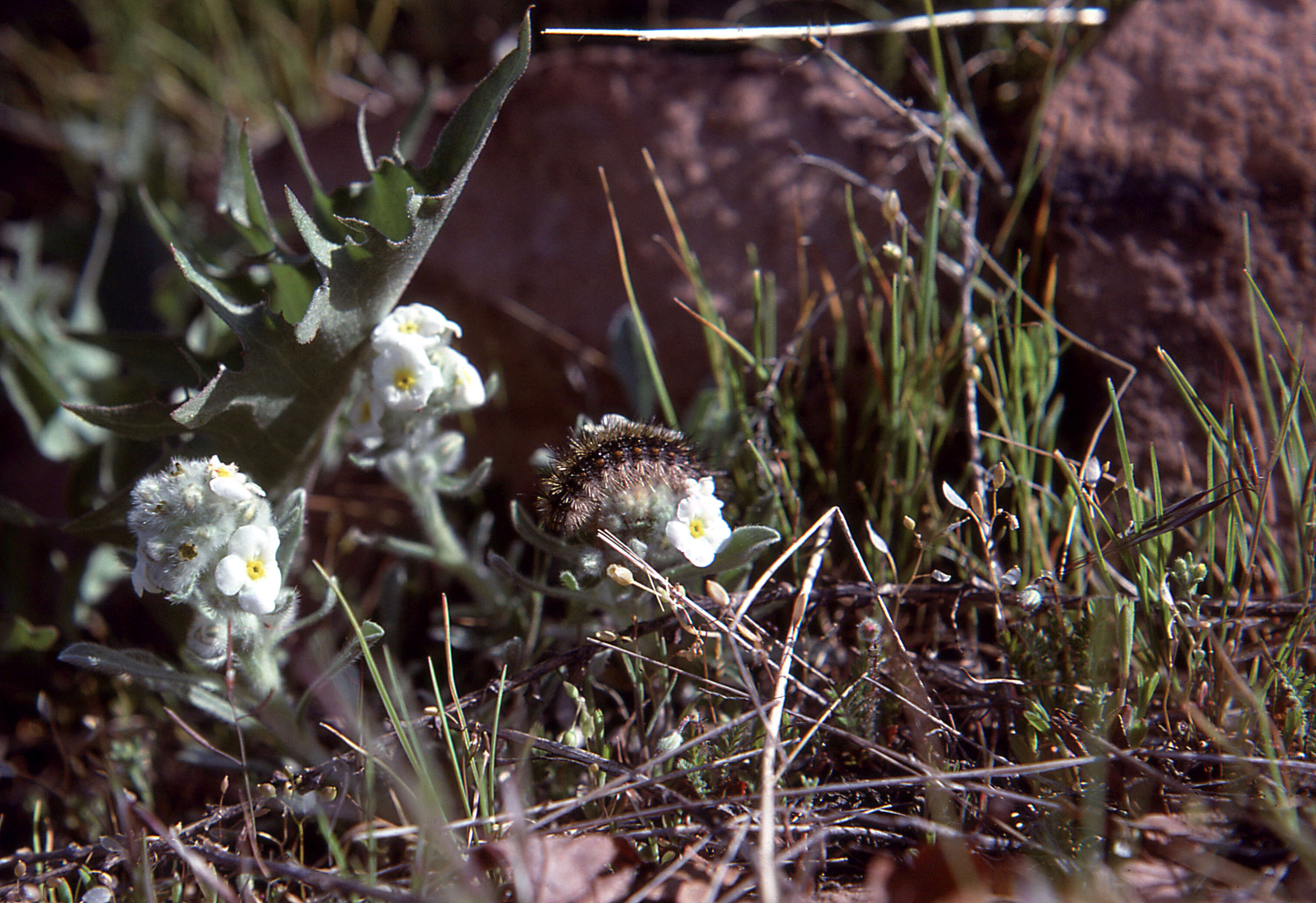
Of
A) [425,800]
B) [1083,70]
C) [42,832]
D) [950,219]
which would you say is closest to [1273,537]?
[950,219]

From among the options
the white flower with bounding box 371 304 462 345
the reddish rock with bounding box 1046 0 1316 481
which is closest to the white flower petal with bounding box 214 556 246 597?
the white flower with bounding box 371 304 462 345

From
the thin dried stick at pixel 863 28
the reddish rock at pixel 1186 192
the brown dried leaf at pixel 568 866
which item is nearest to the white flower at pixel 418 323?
the thin dried stick at pixel 863 28

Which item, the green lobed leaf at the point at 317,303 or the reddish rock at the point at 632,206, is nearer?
the green lobed leaf at the point at 317,303

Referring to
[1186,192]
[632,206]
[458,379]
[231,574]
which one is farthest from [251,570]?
[1186,192]

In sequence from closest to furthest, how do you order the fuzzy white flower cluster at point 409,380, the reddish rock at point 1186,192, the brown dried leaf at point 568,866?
the brown dried leaf at point 568,866, the fuzzy white flower cluster at point 409,380, the reddish rock at point 1186,192

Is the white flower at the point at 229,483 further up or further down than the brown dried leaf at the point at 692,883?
further up

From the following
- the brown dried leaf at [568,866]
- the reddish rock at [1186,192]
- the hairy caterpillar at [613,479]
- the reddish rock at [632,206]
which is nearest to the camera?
the brown dried leaf at [568,866]

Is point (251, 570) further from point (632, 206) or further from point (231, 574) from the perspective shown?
point (632, 206)

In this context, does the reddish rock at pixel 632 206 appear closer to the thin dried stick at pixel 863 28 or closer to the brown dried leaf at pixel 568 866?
the thin dried stick at pixel 863 28

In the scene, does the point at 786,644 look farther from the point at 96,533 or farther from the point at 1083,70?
the point at 1083,70
